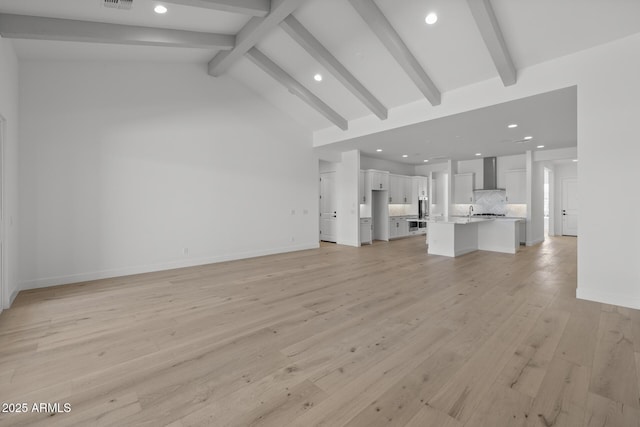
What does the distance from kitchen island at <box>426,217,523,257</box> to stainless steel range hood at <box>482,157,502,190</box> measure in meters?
2.54

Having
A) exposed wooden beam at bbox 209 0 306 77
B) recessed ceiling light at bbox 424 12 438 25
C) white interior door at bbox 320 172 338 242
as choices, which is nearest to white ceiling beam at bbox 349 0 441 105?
recessed ceiling light at bbox 424 12 438 25

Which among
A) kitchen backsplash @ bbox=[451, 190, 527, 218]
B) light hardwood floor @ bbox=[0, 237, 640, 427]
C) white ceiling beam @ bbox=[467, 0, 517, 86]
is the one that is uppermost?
white ceiling beam @ bbox=[467, 0, 517, 86]

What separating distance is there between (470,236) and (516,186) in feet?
10.6

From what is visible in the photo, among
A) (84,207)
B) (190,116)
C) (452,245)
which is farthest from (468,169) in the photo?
(84,207)

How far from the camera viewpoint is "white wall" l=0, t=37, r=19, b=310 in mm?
3658

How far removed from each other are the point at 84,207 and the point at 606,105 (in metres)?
7.76

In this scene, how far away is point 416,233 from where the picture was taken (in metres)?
11.6

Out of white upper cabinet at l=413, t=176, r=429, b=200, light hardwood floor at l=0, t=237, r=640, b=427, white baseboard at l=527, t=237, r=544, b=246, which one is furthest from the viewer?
white upper cabinet at l=413, t=176, r=429, b=200

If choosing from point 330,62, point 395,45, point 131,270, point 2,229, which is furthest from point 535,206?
point 2,229

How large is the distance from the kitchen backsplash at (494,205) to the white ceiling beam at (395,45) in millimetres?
6195

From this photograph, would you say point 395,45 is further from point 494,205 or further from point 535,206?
point 494,205

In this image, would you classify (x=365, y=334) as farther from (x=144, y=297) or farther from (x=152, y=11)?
(x=152, y=11)

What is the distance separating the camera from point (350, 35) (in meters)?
4.73

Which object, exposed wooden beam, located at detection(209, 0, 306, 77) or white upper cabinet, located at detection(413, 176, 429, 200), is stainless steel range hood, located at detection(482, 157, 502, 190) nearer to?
white upper cabinet, located at detection(413, 176, 429, 200)
